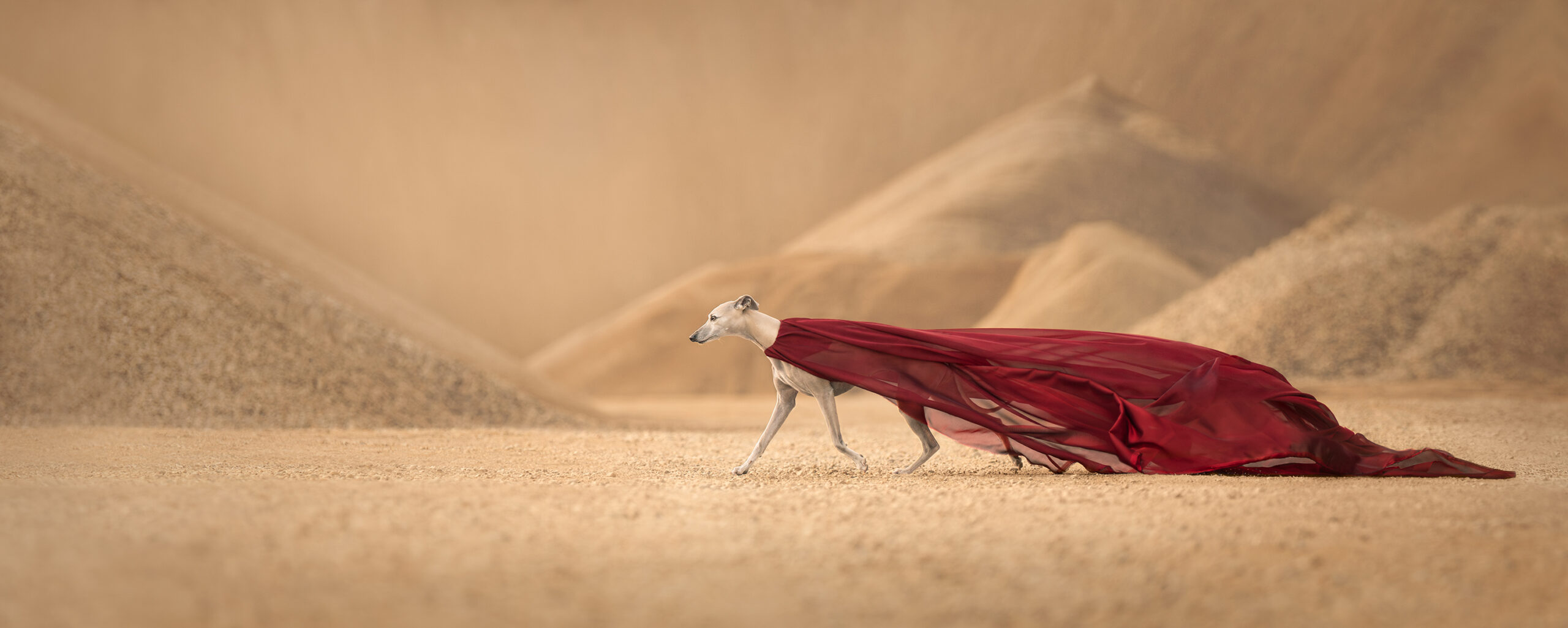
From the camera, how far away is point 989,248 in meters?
20.7

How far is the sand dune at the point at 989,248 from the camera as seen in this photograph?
18453 millimetres

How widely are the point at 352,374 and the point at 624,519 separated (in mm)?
6371

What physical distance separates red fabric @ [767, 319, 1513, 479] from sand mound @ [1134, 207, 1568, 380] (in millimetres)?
8172

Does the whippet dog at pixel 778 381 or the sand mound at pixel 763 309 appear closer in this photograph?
the whippet dog at pixel 778 381

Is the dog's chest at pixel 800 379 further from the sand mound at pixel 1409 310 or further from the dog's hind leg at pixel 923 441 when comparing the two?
the sand mound at pixel 1409 310

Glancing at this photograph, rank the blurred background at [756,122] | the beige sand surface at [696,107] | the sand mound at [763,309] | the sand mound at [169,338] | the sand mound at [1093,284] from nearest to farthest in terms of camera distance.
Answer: the sand mound at [169,338]
the sand mound at [1093,284]
the sand mound at [763,309]
the blurred background at [756,122]
the beige sand surface at [696,107]

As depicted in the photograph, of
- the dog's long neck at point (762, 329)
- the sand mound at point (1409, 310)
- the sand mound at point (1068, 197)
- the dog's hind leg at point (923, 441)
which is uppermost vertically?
the sand mound at point (1068, 197)

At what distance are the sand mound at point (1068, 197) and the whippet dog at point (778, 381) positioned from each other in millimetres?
15960

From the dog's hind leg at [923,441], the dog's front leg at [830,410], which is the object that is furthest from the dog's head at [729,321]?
the dog's hind leg at [923,441]

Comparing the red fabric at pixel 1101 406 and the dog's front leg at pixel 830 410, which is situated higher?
the red fabric at pixel 1101 406

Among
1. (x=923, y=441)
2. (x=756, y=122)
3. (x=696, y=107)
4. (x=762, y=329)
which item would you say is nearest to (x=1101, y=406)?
(x=923, y=441)

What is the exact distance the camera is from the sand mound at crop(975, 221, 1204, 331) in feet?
52.3

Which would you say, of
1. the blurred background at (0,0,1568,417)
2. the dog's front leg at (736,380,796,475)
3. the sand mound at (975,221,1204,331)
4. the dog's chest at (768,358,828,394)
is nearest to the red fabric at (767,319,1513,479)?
the dog's chest at (768,358,828,394)

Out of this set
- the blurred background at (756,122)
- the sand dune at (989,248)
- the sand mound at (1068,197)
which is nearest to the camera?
the sand dune at (989,248)
